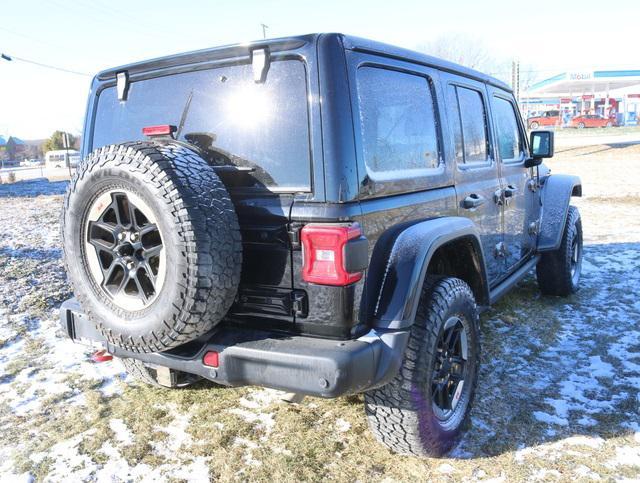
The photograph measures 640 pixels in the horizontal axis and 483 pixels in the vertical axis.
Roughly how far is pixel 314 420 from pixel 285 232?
4.26 feet

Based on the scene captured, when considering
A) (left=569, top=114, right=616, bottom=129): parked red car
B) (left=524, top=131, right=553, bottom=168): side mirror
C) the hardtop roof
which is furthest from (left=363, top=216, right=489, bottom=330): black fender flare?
(left=569, top=114, right=616, bottom=129): parked red car

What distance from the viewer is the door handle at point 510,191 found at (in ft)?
12.0

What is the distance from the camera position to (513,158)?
13.1 feet

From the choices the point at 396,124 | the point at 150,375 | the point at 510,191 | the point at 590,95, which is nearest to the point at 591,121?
the point at 590,95

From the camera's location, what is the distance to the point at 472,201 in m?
3.07

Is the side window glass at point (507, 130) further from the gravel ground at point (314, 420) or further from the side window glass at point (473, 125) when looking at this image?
the gravel ground at point (314, 420)

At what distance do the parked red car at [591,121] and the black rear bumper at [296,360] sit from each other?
157 ft

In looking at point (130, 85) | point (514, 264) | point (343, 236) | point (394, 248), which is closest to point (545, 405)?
point (514, 264)

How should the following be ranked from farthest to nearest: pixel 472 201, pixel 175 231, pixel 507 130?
1. pixel 507 130
2. pixel 472 201
3. pixel 175 231

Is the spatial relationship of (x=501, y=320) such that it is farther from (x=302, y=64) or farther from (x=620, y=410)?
(x=302, y=64)

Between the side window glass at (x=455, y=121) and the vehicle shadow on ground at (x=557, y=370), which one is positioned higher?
the side window glass at (x=455, y=121)

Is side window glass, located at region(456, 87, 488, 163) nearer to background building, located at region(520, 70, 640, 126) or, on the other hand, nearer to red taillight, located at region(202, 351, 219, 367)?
red taillight, located at region(202, 351, 219, 367)

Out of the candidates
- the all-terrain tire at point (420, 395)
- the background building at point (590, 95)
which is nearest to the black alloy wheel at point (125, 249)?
the all-terrain tire at point (420, 395)

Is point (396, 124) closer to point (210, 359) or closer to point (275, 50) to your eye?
point (275, 50)
